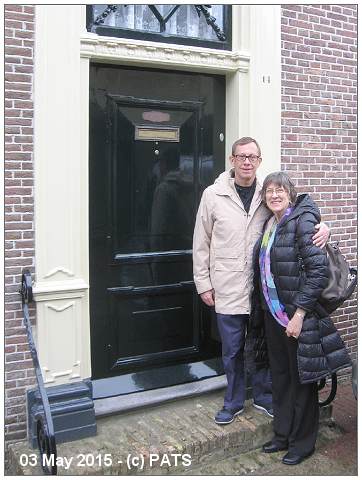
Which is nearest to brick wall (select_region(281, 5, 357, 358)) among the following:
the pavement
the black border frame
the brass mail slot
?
the black border frame

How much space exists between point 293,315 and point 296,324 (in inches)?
2.5

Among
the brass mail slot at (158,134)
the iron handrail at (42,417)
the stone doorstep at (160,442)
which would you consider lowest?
the stone doorstep at (160,442)

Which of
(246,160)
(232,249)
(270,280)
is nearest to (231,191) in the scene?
(246,160)

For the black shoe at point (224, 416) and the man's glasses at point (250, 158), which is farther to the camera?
the black shoe at point (224, 416)

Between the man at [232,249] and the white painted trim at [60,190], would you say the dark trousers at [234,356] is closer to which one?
the man at [232,249]

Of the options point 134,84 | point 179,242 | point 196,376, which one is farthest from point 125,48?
point 196,376

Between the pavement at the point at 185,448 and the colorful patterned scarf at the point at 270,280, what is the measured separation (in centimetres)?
94

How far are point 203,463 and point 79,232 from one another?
182cm

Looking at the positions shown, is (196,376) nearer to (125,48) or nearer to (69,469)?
(69,469)

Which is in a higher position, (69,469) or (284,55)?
(284,55)

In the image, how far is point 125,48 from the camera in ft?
12.6

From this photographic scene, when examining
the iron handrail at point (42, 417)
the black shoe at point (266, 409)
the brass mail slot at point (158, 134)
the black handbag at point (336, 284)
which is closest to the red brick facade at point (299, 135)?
the iron handrail at point (42, 417)

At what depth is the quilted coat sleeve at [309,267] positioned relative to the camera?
3.17 m

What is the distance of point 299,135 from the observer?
182 inches
